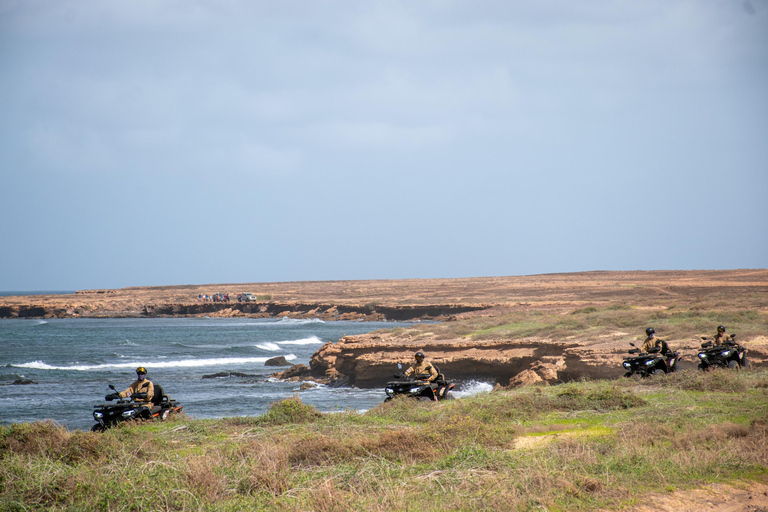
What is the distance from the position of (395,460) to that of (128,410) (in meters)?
6.60

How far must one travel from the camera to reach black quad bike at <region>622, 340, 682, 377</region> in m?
17.3

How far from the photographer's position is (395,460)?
28.6 feet

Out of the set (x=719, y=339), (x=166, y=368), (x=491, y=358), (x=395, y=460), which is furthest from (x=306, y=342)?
(x=395, y=460)

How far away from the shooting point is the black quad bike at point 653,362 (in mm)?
17344

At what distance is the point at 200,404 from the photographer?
24594mm

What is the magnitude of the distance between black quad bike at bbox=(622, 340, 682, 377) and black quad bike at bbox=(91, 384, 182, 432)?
1240 centimetres

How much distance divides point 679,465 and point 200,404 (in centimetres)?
2031

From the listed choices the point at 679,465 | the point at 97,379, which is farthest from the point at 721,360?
the point at 97,379

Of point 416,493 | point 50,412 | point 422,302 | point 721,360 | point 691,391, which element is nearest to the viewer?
point 416,493

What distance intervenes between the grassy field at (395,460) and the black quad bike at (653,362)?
186 inches

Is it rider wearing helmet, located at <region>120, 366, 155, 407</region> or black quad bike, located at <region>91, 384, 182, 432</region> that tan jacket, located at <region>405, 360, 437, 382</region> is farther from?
rider wearing helmet, located at <region>120, 366, 155, 407</region>

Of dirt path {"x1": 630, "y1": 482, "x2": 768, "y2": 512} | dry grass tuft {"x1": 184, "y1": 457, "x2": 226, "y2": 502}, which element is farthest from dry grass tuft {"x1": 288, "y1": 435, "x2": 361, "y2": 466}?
dirt path {"x1": 630, "y1": 482, "x2": 768, "y2": 512}

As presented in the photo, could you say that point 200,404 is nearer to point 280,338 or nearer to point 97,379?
point 97,379

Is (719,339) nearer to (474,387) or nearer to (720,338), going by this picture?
(720,338)
